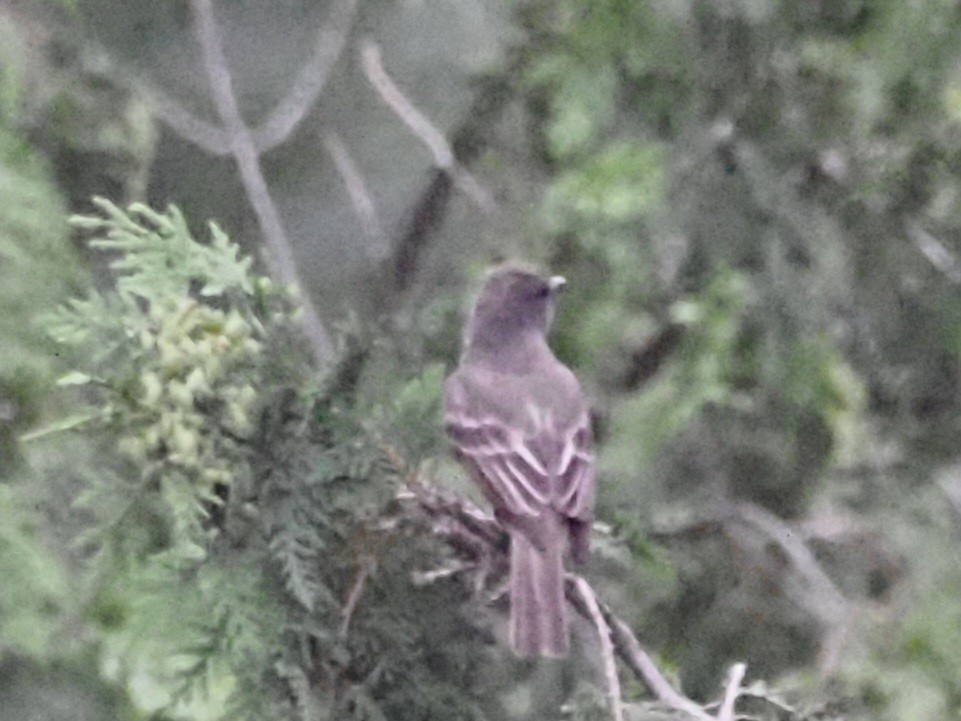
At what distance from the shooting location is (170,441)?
8.08ft

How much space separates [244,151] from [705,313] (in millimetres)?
2196

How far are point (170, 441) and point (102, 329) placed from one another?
0.65 feet

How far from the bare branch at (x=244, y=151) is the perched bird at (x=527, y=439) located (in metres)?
1.18

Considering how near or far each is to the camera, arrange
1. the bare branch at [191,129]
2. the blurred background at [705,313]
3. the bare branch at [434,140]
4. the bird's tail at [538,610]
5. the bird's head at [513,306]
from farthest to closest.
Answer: the bare branch at [191,129] → the bare branch at [434,140] → the bird's head at [513,306] → the blurred background at [705,313] → the bird's tail at [538,610]

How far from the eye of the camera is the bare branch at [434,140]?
5043mm

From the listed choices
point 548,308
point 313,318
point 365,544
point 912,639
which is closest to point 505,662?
point 365,544

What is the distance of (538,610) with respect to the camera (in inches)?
113

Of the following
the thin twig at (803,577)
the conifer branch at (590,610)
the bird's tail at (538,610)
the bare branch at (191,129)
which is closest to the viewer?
the conifer branch at (590,610)

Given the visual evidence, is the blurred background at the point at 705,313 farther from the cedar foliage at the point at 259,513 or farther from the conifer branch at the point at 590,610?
the cedar foliage at the point at 259,513

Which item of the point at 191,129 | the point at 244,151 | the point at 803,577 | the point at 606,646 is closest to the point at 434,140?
the point at 244,151

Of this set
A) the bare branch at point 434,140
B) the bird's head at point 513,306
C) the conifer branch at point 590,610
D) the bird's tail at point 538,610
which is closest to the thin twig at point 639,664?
the conifer branch at point 590,610

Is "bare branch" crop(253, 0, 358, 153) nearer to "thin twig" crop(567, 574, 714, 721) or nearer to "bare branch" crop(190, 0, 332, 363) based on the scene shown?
"bare branch" crop(190, 0, 332, 363)

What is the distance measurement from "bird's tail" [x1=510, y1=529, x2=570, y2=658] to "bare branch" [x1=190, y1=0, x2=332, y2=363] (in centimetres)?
218

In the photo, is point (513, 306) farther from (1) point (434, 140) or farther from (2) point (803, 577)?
(1) point (434, 140)
